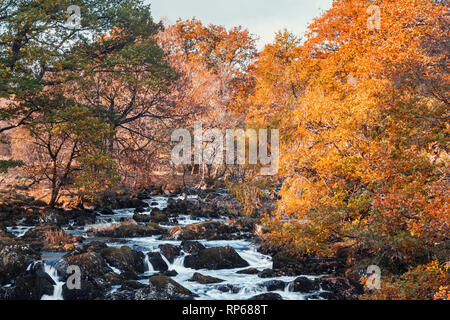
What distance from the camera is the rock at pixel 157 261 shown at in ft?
49.6

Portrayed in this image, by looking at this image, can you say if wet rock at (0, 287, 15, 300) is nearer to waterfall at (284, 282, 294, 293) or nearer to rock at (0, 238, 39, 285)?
rock at (0, 238, 39, 285)

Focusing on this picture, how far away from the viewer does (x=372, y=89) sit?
42.2ft

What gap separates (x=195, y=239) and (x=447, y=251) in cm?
1182

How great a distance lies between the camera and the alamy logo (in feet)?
90.3

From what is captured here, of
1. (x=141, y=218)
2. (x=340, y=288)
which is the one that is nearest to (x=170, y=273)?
(x=340, y=288)

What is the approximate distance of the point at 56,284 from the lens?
12.5m

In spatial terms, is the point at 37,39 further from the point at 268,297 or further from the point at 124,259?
the point at 268,297

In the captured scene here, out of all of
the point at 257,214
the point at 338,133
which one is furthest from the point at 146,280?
the point at 257,214

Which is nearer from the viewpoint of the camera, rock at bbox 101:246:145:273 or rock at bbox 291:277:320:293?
rock at bbox 291:277:320:293

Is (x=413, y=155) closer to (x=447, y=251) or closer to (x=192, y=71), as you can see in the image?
(x=447, y=251)

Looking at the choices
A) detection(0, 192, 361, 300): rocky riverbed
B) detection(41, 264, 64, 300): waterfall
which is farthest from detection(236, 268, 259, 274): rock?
detection(41, 264, 64, 300): waterfall

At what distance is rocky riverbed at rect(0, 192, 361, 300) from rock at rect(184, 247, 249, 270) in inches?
1.6

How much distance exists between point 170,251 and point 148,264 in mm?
1430
